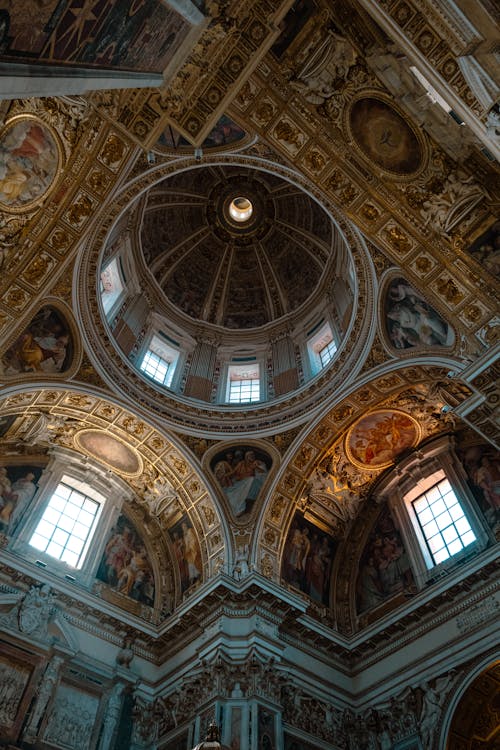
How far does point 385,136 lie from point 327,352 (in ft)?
27.7

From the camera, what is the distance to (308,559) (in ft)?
57.9

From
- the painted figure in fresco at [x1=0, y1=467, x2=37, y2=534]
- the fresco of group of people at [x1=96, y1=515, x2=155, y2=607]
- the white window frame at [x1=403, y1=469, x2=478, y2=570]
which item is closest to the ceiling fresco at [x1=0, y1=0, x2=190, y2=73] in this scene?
the painted figure in fresco at [x1=0, y1=467, x2=37, y2=534]

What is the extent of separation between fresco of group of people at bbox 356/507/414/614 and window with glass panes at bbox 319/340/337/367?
495 centimetres

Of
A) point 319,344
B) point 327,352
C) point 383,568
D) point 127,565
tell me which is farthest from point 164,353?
point 383,568

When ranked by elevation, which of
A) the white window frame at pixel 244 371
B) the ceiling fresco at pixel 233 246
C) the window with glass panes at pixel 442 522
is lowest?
the window with glass panes at pixel 442 522

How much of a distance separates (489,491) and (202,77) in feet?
39.6

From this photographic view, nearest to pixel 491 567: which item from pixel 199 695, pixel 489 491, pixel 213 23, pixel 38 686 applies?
pixel 489 491

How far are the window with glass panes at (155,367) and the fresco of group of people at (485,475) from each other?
9.37 meters

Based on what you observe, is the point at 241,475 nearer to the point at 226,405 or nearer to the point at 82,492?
the point at 226,405

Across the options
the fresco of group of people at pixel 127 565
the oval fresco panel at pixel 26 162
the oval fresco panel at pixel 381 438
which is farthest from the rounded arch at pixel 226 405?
the fresco of group of people at pixel 127 565

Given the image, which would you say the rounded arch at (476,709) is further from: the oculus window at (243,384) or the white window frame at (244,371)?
the white window frame at (244,371)

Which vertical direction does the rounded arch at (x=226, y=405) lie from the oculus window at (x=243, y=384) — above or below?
Answer: below

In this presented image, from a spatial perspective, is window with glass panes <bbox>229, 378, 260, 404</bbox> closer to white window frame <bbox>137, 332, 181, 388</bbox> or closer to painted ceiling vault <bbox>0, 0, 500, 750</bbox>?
painted ceiling vault <bbox>0, 0, 500, 750</bbox>

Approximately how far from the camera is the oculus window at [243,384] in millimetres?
19297
